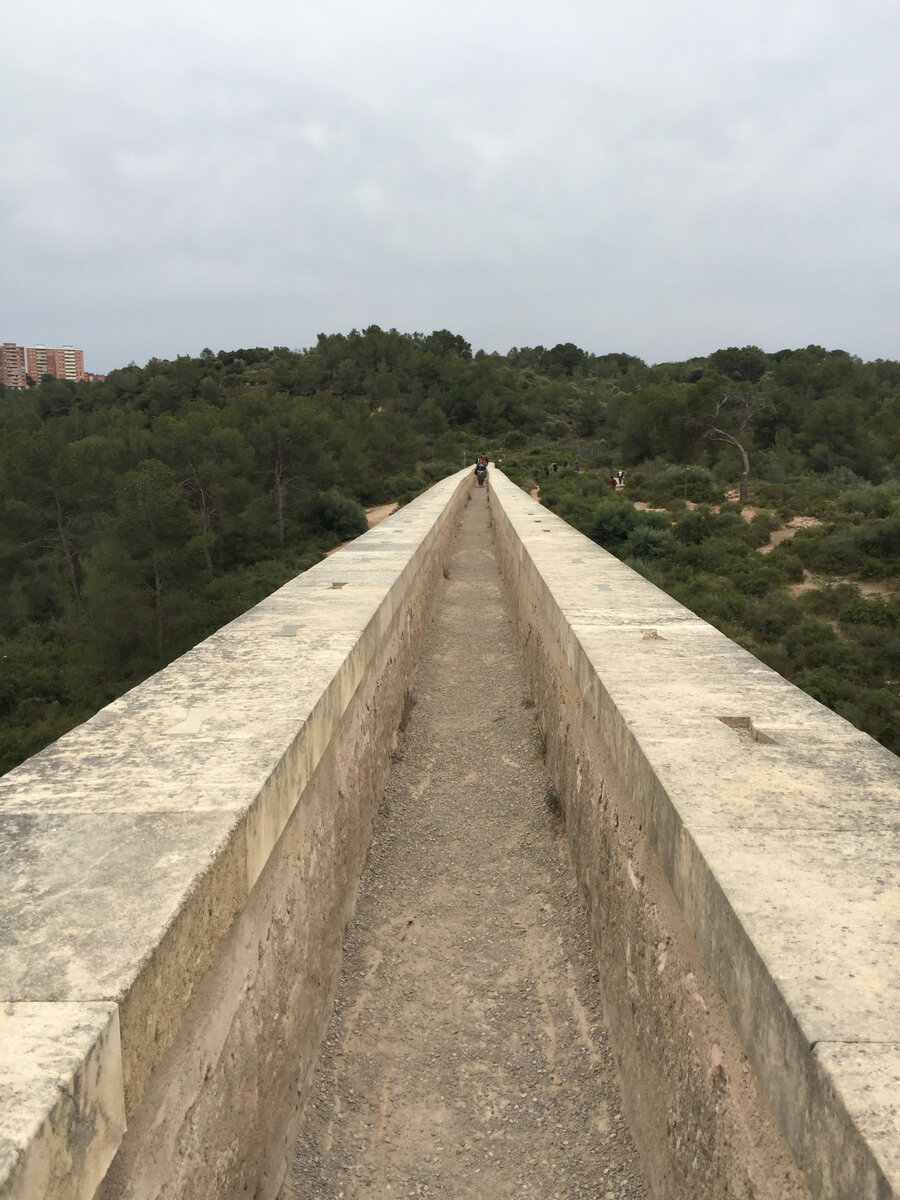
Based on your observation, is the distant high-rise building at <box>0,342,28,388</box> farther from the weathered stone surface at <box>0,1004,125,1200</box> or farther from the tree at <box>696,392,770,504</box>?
the weathered stone surface at <box>0,1004,125,1200</box>

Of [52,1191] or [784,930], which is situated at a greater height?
[784,930]

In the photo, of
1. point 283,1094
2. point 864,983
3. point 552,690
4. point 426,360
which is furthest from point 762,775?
point 426,360

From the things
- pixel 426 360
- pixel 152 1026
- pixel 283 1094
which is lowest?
pixel 283 1094

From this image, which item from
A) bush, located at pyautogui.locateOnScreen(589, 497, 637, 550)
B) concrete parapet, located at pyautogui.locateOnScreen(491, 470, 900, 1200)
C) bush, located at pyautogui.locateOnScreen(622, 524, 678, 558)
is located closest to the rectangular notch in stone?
concrete parapet, located at pyautogui.locateOnScreen(491, 470, 900, 1200)

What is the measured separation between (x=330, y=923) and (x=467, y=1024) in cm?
57

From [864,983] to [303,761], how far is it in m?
1.73

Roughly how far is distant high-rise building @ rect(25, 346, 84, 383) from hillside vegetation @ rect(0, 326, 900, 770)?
11445 cm

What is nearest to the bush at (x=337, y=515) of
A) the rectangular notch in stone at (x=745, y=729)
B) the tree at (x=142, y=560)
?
the tree at (x=142, y=560)

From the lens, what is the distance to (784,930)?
157 centimetres

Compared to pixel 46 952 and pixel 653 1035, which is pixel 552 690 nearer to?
pixel 653 1035

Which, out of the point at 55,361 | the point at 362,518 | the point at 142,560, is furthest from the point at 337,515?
the point at 55,361

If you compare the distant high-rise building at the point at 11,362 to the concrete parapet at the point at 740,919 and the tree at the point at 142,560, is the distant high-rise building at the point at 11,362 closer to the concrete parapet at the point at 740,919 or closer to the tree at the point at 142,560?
the tree at the point at 142,560

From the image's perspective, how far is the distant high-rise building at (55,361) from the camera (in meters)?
143

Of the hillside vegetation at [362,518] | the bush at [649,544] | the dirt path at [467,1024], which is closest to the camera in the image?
the dirt path at [467,1024]
